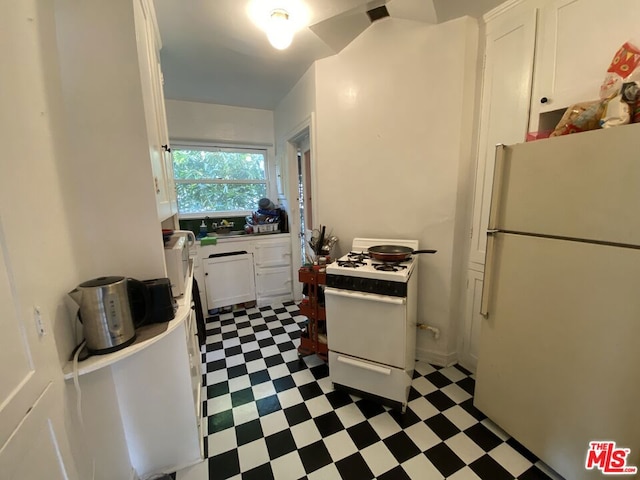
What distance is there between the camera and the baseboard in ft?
6.73

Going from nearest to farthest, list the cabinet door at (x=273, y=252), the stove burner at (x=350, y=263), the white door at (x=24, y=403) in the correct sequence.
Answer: the white door at (x=24, y=403)
the stove burner at (x=350, y=263)
the cabinet door at (x=273, y=252)

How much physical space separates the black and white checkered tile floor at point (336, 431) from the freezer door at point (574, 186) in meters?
1.18

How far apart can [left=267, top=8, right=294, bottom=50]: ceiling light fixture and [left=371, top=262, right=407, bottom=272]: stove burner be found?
5.06 ft

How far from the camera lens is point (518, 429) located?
4.46 feet

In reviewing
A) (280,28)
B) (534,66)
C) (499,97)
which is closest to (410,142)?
(499,97)

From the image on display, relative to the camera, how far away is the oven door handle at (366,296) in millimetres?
1472

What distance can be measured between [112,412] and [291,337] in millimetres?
1569

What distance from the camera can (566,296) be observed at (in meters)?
1.13

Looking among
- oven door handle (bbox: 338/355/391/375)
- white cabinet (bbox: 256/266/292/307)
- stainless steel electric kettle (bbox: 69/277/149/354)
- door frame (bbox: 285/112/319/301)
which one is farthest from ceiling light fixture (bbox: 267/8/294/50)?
white cabinet (bbox: 256/266/292/307)

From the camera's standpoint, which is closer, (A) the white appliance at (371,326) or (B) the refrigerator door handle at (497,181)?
(B) the refrigerator door handle at (497,181)

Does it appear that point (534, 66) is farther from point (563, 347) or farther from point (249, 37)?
point (249, 37)

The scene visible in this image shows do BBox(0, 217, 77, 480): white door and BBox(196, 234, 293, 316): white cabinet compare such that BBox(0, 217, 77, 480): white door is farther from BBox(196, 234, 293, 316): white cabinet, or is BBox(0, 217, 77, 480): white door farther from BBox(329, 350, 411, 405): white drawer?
BBox(196, 234, 293, 316): white cabinet

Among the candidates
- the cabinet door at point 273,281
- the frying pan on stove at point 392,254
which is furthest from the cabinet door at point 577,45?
the cabinet door at point 273,281

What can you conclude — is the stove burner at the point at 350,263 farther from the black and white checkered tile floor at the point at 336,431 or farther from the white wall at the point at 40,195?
the white wall at the point at 40,195
